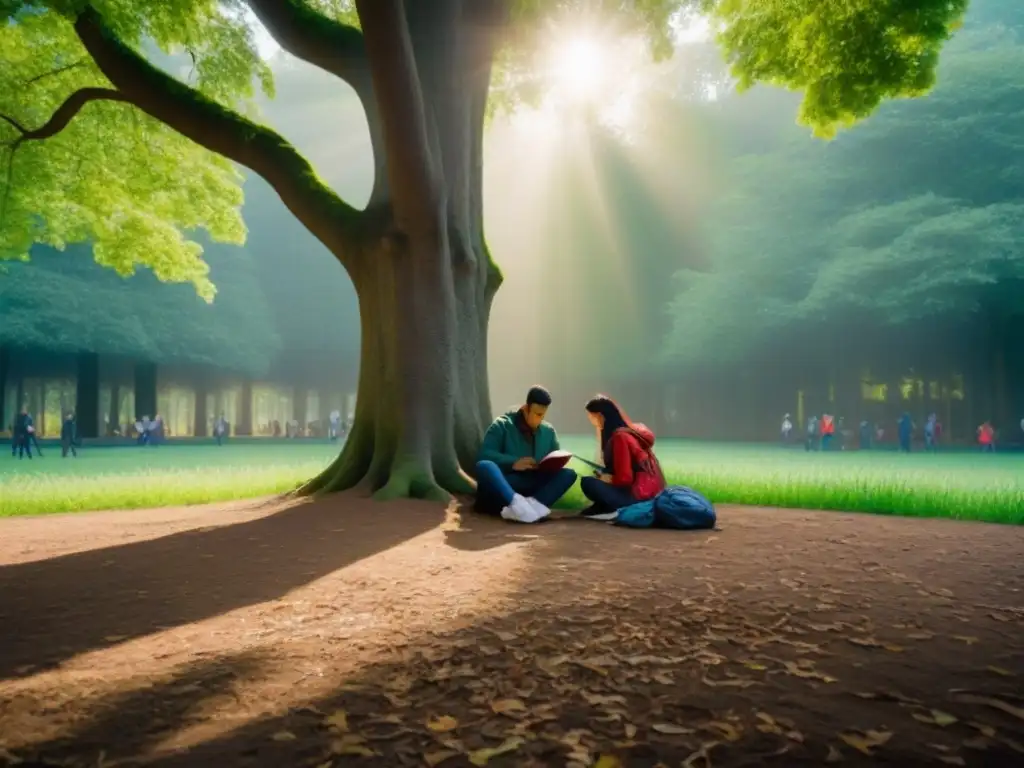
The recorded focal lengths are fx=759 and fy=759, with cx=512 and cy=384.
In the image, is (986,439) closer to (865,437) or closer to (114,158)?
(865,437)

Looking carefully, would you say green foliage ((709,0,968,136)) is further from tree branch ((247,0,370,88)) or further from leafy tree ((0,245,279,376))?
leafy tree ((0,245,279,376))

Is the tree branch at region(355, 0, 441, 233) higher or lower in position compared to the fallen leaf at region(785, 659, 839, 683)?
higher

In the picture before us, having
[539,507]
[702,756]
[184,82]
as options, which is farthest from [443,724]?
[184,82]

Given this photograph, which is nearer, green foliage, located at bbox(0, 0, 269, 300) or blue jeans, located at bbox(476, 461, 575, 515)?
blue jeans, located at bbox(476, 461, 575, 515)

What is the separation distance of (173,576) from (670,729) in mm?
3979

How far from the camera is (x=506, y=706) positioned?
3.02 metres

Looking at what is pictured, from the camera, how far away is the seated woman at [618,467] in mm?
7727

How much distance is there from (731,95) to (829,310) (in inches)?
753

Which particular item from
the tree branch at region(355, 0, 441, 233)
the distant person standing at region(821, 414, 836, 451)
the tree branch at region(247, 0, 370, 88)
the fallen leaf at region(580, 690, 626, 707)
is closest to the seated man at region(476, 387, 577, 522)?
the tree branch at region(355, 0, 441, 233)

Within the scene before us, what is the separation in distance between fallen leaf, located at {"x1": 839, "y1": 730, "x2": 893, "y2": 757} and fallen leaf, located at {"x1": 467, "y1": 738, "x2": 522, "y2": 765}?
116 cm

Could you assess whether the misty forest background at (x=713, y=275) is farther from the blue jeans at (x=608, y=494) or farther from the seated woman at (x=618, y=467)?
the blue jeans at (x=608, y=494)

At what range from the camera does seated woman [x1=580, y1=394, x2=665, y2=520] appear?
7.73 m

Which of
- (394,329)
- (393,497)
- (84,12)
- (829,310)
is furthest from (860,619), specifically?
(829,310)

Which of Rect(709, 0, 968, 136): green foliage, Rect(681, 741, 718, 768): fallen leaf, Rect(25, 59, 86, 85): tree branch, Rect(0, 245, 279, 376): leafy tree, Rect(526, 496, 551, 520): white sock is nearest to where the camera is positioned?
Rect(681, 741, 718, 768): fallen leaf
